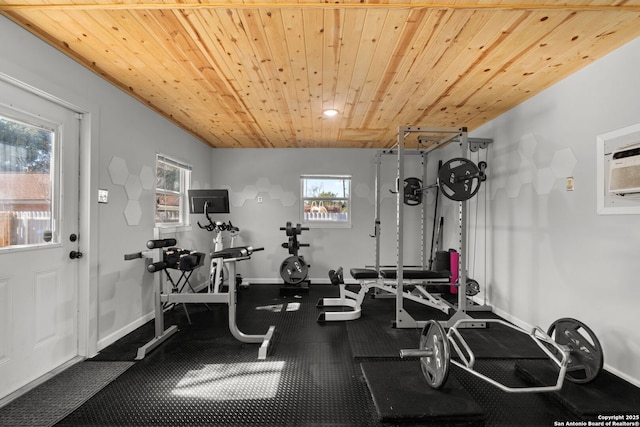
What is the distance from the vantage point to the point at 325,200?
5.33 meters

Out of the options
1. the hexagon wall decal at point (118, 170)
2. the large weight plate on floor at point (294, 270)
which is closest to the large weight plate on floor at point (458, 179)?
the large weight plate on floor at point (294, 270)

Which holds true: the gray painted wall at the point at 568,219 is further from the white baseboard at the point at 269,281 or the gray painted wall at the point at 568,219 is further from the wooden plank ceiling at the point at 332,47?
the white baseboard at the point at 269,281

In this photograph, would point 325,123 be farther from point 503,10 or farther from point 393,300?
point 393,300

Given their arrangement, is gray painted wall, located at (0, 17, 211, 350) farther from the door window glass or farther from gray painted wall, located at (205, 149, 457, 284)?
gray painted wall, located at (205, 149, 457, 284)

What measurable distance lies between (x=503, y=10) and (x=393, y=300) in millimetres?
3455

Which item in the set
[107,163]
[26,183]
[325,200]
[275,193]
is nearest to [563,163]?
[325,200]

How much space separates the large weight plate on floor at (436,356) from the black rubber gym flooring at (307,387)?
0.26 feet

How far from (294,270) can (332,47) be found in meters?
3.42

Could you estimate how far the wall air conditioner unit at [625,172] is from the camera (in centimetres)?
196

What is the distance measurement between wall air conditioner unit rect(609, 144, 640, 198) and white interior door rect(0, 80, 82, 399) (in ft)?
13.7

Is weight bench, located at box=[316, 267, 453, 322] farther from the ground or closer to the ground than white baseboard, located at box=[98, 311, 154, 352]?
farther from the ground

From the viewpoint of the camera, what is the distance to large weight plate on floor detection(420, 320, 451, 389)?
1838mm

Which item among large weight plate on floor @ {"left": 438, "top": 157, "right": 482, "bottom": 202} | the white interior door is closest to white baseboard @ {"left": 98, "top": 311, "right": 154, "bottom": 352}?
the white interior door

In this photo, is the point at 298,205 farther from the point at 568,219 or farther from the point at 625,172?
the point at 625,172
